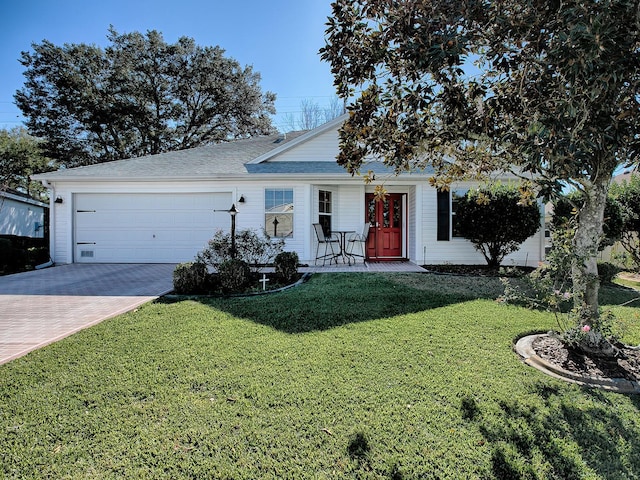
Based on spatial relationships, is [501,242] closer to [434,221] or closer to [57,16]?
[434,221]

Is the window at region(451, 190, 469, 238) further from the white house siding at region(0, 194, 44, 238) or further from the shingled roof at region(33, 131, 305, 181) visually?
the white house siding at region(0, 194, 44, 238)

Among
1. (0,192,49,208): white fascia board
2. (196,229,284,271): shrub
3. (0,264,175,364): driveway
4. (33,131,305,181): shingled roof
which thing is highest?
(33,131,305,181): shingled roof

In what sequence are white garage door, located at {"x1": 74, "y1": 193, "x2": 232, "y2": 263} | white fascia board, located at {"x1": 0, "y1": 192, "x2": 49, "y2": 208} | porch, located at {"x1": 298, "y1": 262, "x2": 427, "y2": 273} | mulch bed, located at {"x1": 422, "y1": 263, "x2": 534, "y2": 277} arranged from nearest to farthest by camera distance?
mulch bed, located at {"x1": 422, "y1": 263, "x2": 534, "y2": 277} < porch, located at {"x1": 298, "y1": 262, "x2": 427, "y2": 273} < white garage door, located at {"x1": 74, "y1": 193, "x2": 232, "y2": 263} < white fascia board, located at {"x1": 0, "y1": 192, "x2": 49, "y2": 208}

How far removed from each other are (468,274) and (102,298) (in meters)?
8.04

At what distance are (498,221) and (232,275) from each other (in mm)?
6780

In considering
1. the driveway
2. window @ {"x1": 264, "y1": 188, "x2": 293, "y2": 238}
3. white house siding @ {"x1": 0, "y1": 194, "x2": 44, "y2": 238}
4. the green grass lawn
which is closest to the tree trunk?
the green grass lawn

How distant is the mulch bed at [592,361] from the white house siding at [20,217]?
63.4ft

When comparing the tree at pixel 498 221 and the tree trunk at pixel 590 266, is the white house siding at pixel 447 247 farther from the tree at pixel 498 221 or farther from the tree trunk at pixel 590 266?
the tree trunk at pixel 590 266

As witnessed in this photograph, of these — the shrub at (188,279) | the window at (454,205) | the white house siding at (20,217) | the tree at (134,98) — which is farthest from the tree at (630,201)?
the white house siding at (20,217)

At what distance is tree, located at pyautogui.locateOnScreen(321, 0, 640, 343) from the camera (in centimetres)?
236

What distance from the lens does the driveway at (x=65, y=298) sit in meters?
4.17

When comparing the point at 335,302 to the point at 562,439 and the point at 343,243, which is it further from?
the point at 343,243

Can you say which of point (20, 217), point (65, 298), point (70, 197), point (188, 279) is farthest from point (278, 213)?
point (20, 217)

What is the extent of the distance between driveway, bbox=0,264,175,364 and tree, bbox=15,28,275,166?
54.0ft
